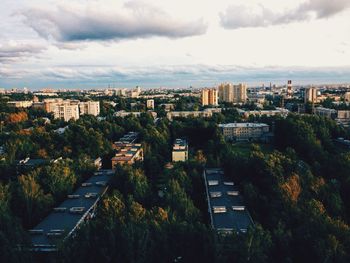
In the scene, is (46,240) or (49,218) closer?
(46,240)

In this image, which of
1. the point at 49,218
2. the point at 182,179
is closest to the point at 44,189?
the point at 49,218

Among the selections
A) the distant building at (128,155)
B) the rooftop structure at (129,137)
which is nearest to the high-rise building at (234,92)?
the rooftop structure at (129,137)

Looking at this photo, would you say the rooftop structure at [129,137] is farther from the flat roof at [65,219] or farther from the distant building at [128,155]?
the flat roof at [65,219]

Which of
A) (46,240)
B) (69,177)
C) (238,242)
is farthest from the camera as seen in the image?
(69,177)

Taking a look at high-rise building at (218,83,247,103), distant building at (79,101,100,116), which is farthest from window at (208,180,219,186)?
high-rise building at (218,83,247,103)

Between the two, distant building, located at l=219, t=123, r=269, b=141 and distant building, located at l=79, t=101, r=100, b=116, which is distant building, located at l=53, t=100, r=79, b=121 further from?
distant building, located at l=219, t=123, r=269, b=141

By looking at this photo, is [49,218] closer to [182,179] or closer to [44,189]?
[44,189]

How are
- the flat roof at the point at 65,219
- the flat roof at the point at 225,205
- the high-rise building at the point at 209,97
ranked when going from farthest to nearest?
the high-rise building at the point at 209,97 < the flat roof at the point at 225,205 < the flat roof at the point at 65,219
